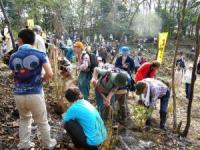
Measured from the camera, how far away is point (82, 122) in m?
4.88

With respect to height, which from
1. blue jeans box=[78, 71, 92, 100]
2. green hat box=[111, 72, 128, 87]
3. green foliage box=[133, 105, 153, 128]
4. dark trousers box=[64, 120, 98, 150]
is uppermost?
green hat box=[111, 72, 128, 87]

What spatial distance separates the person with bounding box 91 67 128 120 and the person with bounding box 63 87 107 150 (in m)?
1.34

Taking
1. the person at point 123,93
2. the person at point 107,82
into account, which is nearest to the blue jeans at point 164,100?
the person at point 123,93

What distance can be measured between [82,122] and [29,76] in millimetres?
960

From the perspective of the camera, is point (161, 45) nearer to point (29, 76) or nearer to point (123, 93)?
point (123, 93)

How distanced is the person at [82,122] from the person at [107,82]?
4.41ft

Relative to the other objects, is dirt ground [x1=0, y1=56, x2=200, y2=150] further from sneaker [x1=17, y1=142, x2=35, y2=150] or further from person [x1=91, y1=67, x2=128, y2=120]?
person [x1=91, y1=67, x2=128, y2=120]

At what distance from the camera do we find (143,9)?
4494 cm

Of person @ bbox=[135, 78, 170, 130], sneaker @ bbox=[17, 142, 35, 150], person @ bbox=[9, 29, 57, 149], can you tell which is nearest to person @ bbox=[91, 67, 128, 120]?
person @ bbox=[135, 78, 170, 130]

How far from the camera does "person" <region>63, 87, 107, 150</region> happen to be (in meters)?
4.84

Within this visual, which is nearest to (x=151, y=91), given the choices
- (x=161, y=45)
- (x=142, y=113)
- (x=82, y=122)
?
(x=142, y=113)

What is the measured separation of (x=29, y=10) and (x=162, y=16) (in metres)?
18.7

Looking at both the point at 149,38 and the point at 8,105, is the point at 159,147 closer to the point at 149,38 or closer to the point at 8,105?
the point at 8,105

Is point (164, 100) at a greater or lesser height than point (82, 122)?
lesser
